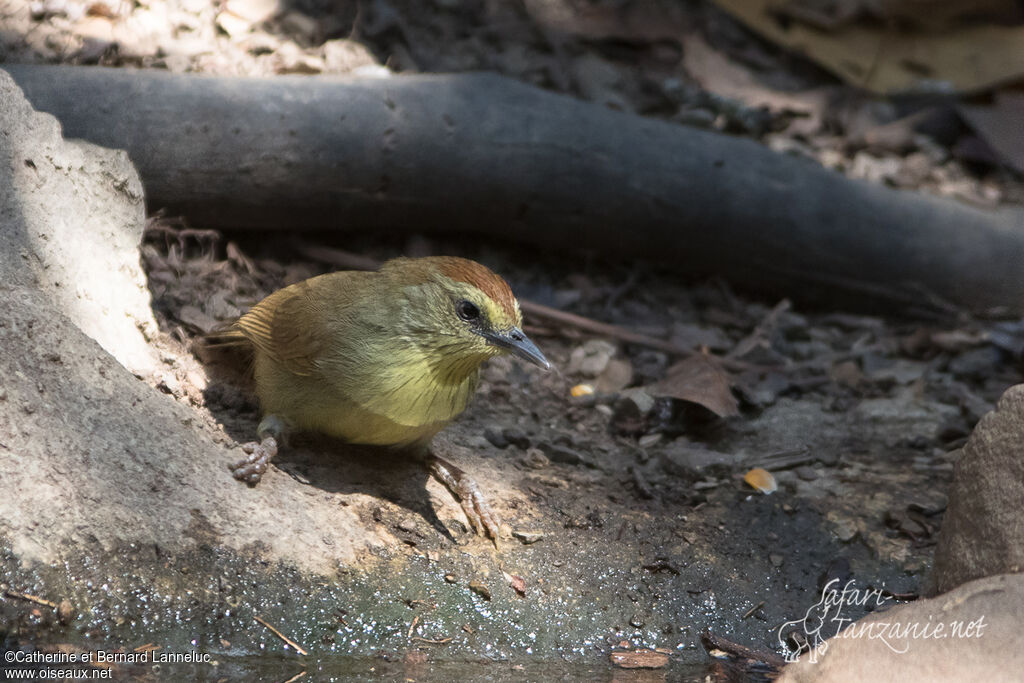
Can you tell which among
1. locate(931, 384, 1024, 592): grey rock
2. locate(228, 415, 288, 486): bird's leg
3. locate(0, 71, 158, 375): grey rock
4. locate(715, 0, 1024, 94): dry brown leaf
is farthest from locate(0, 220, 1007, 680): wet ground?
locate(715, 0, 1024, 94): dry brown leaf

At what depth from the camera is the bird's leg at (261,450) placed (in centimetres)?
425

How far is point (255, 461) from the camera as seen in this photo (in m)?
4.35

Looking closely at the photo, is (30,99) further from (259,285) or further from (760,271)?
(760,271)

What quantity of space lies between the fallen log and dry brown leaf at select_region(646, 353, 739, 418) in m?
1.32

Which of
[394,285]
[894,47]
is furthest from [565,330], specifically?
[894,47]

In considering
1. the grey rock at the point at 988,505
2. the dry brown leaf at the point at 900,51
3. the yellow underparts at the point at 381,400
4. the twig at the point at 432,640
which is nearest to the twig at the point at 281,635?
the twig at the point at 432,640

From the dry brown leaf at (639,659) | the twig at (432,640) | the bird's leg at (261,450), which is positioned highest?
the bird's leg at (261,450)

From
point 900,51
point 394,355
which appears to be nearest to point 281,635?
point 394,355

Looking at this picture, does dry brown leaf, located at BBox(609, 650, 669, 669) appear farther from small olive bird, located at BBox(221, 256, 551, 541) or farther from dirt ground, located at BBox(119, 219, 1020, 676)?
small olive bird, located at BBox(221, 256, 551, 541)

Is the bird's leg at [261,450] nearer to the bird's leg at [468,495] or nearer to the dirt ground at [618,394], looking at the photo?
the dirt ground at [618,394]

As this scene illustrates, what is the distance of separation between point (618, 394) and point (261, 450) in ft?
8.01

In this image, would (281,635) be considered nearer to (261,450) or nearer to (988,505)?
(261,450)

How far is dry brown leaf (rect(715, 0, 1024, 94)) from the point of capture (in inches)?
360

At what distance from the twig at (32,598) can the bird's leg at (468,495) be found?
172 centimetres
